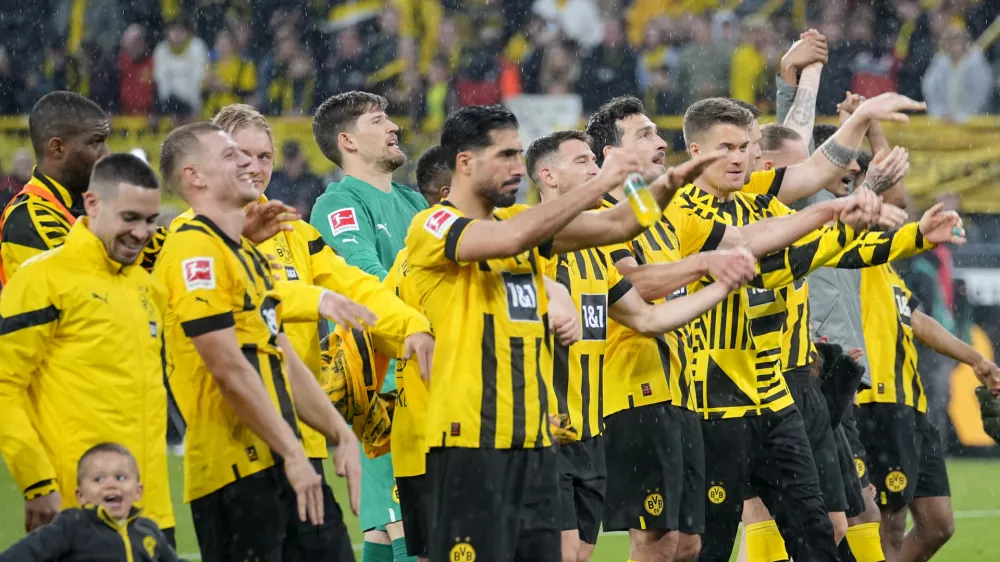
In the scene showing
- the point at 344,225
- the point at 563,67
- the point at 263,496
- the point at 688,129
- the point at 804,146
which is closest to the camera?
the point at 263,496

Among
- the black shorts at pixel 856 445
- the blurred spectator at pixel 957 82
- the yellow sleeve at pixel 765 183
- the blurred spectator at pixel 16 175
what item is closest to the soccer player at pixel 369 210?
the yellow sleeve at pixel 765 183

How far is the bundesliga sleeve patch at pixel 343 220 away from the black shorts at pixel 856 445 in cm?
309

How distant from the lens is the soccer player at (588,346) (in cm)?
624

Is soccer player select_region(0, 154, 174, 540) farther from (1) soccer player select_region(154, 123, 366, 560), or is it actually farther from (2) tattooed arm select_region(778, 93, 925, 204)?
(2) tattooed arm select_region(778, 93, 925, 204)

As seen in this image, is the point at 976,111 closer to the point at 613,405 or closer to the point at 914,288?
the point at 914,288

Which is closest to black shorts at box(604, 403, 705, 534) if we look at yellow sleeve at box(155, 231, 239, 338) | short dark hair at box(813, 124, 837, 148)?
yellow sleeve at box(155, 231, 239, 338)

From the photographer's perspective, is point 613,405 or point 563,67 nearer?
point 613,405

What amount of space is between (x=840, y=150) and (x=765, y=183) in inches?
23.5

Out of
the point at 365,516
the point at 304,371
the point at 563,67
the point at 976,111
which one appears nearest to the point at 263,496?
the point at 304,371

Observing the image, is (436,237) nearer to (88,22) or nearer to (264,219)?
(264,219)

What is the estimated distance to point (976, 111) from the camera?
16281 millimetres

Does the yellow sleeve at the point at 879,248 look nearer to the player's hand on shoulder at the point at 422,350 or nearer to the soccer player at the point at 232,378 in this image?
the player's hand on shoulder at the point at 422,350

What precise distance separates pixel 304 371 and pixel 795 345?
3258mm

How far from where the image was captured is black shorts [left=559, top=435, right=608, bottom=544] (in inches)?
245
